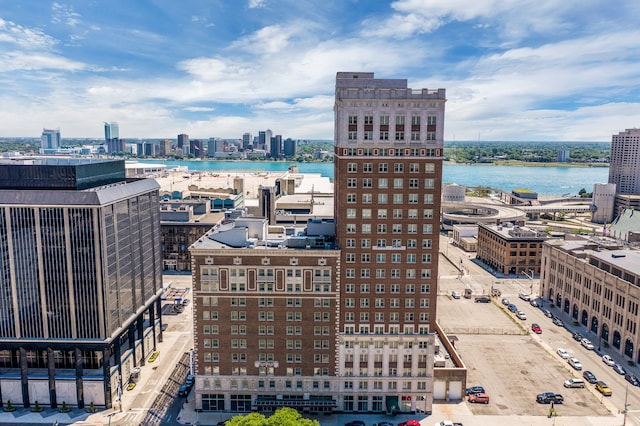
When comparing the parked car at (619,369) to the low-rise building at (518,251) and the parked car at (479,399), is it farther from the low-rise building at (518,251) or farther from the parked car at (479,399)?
the low-rise building at (518,251)

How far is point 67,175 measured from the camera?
79812 mm

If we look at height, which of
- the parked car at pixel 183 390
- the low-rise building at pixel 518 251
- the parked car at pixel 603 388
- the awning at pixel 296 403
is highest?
the low-rise building at pixel 518 251

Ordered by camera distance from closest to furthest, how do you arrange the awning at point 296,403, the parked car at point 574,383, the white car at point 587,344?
1. the awning at point 296,403
2. the parked car at point 574,383
3. the white car at point 587,344

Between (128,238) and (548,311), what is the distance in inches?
4256

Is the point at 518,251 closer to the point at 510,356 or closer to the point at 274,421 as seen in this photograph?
the point at 510,356

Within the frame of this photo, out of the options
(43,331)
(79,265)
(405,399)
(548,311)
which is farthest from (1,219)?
(548,311)

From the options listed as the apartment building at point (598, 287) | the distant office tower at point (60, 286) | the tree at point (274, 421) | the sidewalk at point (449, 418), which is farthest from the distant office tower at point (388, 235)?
the apartment building at point (598, 287)

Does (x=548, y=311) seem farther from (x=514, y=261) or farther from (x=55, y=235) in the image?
(x=55, y=235)

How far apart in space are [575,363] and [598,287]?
2329 cm

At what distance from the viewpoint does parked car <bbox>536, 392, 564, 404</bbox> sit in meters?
83.0

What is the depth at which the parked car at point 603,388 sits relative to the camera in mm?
84875

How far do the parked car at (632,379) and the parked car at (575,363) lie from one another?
782 centimetres

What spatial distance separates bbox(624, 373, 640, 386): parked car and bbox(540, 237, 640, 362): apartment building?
20.9 ft

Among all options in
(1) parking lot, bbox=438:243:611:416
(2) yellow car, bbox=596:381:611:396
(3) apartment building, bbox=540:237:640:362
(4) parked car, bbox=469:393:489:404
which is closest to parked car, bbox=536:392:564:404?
(1) parking lot, bbox=438:243:611:416
